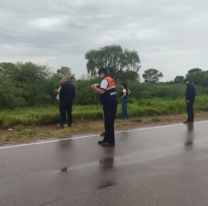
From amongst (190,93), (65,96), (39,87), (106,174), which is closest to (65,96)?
(65,96)

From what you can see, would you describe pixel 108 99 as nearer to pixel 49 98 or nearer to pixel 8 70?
pixel 49 98

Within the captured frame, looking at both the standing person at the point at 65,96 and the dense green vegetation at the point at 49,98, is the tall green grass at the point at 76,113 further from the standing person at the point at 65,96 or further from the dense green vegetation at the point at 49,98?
the standing person at the point at 65,96

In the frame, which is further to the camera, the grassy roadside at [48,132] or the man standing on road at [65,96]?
the man standing on road at [65,96]

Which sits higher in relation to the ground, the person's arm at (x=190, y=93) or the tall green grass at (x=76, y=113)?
the person's arm at (x=190, y=93)

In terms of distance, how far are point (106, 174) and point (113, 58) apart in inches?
1619

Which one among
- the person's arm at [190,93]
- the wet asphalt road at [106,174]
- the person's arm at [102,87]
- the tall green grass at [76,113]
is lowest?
the wet asphalt road at [106,174]

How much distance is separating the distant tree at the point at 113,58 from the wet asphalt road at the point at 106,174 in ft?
124

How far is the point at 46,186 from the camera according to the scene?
4711 mm

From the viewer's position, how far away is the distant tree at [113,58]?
45438 millimetres

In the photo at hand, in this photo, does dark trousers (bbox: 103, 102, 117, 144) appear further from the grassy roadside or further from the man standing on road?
the man standing on road

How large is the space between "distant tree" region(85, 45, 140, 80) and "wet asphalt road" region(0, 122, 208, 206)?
37723 mm

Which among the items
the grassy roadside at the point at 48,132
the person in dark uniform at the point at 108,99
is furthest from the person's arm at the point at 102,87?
the grassy roadside at the point at 48,132

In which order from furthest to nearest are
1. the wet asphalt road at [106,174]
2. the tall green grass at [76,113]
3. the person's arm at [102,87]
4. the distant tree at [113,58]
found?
1. the distant tree at [113,58]
2. the tall green grass at [76,113]
3. the person's arm at [102,87]
4. the wet asphalt road at [106,174]

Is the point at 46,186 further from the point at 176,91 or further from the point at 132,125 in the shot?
the point at 176,91
